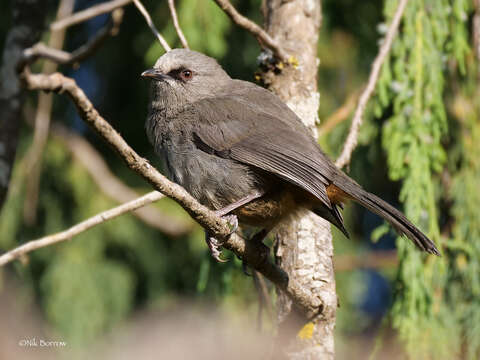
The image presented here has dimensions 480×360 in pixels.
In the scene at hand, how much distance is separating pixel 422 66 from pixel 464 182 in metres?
0.93

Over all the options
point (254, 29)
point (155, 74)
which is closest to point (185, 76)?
point (155, 74)

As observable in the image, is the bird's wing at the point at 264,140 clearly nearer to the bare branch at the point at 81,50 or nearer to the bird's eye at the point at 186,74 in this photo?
the bird's eye at the point at 186,74

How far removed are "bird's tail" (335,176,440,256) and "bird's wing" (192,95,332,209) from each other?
0.14 meters

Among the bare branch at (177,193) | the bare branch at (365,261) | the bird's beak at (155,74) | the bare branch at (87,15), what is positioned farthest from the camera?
the bare branch at (365,261)

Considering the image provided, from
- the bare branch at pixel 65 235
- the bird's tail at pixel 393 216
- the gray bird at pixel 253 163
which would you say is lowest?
the bare branch at pixel 65 235

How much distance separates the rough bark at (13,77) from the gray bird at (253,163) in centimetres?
Result: 86

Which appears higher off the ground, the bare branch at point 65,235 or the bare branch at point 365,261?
the bare branch at point 365,261

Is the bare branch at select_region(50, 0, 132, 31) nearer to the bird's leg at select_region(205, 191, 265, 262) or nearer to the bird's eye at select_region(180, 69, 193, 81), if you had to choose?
the bird's eye at select_region(180, 69, 193, 81)

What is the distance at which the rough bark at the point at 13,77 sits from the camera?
3.60 m

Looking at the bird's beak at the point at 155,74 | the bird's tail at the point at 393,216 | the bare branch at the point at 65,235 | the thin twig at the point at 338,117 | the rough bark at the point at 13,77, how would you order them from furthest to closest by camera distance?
the thin twig at the point at 338,117 → the bird's beak at the point at 155,74 → the rough bark at the point at 13,77 → the bird's tail at the point at 393,216 → the bare branch at the point at 65,235

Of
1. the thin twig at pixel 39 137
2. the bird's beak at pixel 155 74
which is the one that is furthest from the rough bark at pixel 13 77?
the bird's beak at pixel 155 74

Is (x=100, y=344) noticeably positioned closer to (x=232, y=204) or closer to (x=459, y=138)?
(x=232, y=204)

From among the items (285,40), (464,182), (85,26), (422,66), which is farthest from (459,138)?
(85,26)

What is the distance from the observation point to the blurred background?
3891 mm
